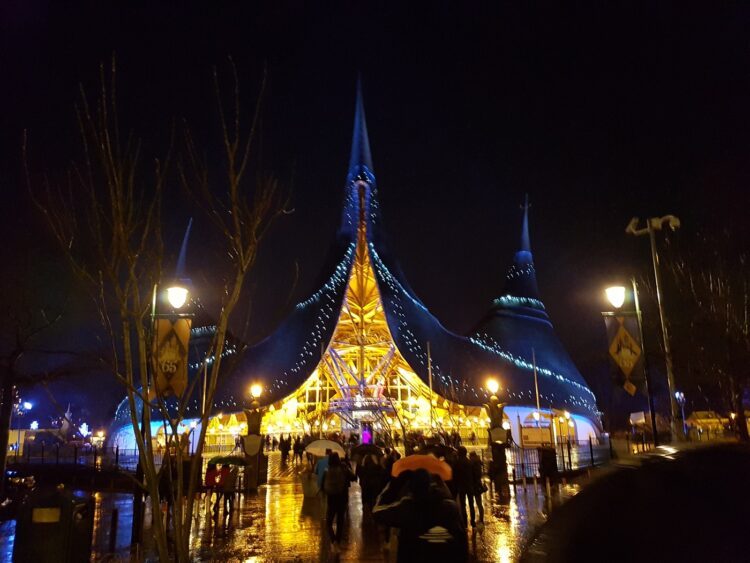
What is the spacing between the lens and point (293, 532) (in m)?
9.09

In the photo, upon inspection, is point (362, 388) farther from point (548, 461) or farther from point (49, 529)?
point (49, 529)

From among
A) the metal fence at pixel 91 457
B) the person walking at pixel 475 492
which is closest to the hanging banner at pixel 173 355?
the person walking at pixel 475 492

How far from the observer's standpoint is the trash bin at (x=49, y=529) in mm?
5457

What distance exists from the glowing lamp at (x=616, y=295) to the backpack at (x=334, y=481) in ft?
23.0

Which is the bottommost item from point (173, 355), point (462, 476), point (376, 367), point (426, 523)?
point (462, 476)

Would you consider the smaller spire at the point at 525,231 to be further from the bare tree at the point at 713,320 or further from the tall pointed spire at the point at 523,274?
the bare tree at the point at 713,320

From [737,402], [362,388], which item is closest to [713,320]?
[737,402]

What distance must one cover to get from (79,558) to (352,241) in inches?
1329

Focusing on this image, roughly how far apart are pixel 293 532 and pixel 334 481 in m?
2.00

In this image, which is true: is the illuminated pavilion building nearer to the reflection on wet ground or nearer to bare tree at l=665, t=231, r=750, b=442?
bare tree at l=665, t=231, r=750, b=442

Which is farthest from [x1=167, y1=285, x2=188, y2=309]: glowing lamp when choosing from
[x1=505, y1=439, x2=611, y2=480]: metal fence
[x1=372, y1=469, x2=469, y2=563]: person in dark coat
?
[x1=505, y1=439, x2=611, y2=480]: metal fence

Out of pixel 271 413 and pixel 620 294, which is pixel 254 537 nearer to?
pixel 620 294

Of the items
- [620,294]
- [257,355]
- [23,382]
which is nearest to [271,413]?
[257,355]

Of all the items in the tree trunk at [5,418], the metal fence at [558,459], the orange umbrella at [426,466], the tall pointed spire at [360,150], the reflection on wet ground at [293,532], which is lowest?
the reflection on wet ground at [293,532]
